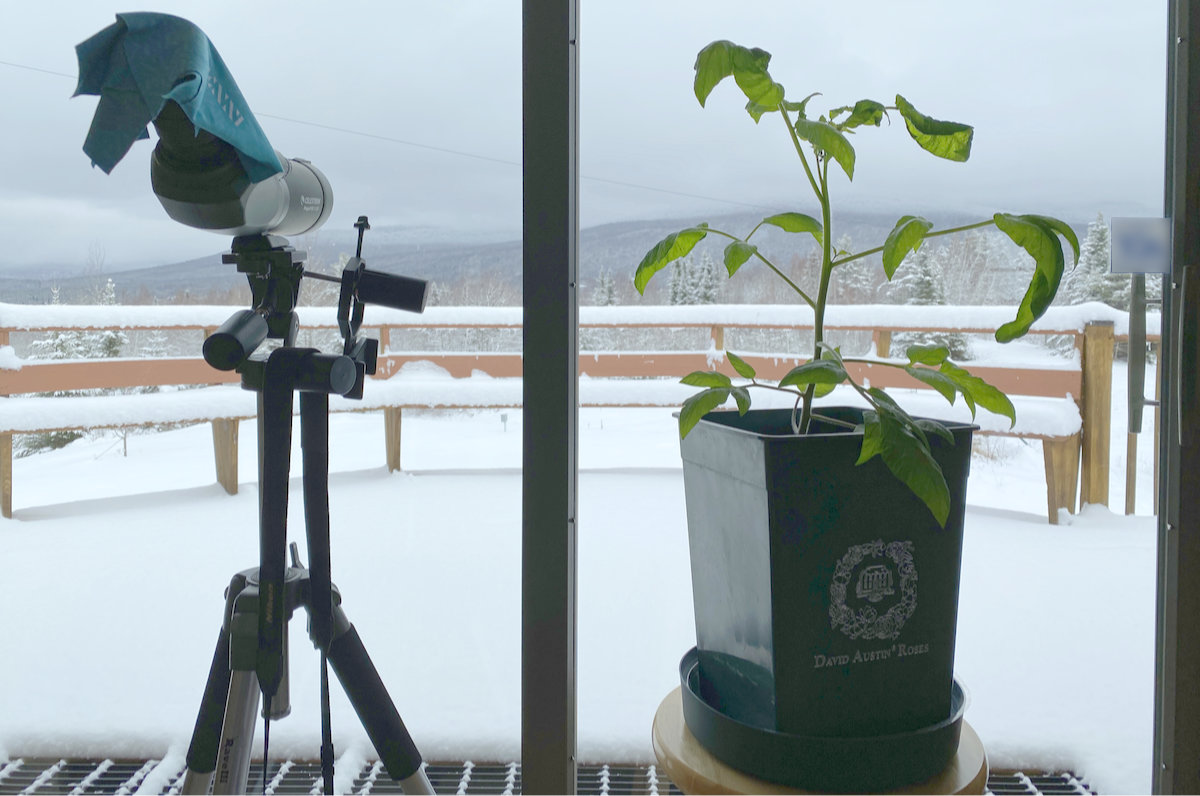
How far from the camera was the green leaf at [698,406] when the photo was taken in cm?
93

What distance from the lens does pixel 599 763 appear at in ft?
4.72

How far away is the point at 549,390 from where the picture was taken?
121cm

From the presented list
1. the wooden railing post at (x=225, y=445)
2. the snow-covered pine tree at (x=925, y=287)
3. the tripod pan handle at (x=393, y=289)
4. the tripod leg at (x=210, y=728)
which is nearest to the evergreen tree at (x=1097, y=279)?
the snow-covered pine tree at (x=925, y=287)

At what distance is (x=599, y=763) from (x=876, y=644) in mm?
714

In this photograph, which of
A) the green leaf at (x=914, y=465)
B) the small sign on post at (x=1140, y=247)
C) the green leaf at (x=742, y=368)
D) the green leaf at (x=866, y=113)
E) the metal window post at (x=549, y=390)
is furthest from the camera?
the small sign on post at (x=1140, y=247)

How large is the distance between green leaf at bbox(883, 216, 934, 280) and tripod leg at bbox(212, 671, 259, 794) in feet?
2.91

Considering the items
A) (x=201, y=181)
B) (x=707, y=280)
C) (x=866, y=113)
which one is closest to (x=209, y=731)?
(x=201, y=181)

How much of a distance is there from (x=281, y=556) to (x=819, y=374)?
641 mm

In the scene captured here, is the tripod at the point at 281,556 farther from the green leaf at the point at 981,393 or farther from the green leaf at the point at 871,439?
the green leaf at the point at 981,393

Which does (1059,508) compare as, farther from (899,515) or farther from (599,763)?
(599,763)

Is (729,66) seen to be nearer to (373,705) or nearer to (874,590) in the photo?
(874,590)

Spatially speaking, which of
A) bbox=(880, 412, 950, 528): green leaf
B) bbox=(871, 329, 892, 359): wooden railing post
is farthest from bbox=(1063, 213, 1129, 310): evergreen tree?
bbox=(880, 412, 950, 528): green leaf

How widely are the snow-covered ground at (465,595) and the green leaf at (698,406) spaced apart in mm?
470

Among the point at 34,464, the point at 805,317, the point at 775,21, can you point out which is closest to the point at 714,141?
the point at 775,21
